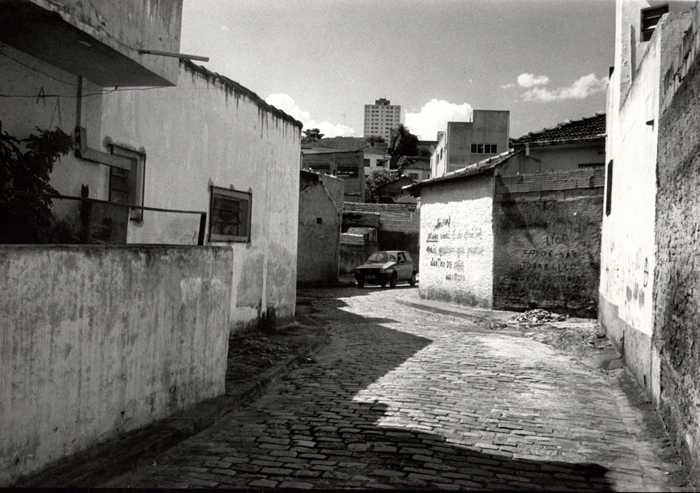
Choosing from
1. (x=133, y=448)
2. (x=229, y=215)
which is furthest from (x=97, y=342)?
(x=229, y=215)

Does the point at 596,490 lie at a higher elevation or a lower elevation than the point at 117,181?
lower

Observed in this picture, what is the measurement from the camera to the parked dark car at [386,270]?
26391 mm

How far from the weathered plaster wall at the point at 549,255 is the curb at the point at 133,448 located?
1023cm

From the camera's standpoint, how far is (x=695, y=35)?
5293 mm

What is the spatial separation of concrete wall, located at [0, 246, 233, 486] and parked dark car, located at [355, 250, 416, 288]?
1953cm

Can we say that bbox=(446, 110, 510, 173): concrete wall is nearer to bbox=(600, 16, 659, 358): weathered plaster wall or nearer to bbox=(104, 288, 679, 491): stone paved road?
bbox=(600, 16, 659, 358): weathered plaster wall

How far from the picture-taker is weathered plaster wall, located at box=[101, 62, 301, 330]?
848cm

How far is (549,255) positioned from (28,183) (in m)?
13.0

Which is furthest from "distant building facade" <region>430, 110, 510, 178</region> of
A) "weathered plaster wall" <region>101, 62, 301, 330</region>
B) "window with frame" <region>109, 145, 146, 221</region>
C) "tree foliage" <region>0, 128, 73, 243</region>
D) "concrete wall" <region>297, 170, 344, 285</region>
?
"tree foliage" <region>0, 128, 73, 243</region>

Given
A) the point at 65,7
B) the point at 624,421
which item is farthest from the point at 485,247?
the point at 65,7

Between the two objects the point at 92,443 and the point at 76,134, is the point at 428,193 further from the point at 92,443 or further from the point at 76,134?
the point at 92,443

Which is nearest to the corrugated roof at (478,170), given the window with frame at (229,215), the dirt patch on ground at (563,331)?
the dirt patch on ground at (563,331)

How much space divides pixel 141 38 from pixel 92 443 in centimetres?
425

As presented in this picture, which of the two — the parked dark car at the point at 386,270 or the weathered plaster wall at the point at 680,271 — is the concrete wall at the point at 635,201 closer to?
the weathered plaster wall at the point at 680,271
